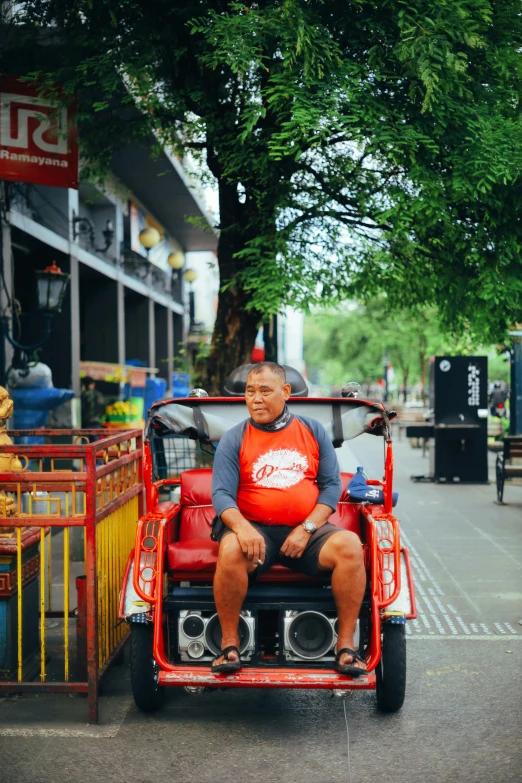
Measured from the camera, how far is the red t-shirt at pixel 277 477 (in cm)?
446

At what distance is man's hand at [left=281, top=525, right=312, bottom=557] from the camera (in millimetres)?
4297

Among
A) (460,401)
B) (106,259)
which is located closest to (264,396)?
(460,401)

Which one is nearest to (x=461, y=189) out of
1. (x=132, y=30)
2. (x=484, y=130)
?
(x=484, y=130)

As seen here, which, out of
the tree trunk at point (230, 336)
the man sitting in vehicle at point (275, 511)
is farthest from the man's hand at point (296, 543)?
the tree trunk at point (230, 336)

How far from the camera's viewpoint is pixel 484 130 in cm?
750

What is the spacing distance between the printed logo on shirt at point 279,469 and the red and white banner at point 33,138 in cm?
582

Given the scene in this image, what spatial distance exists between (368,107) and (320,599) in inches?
184

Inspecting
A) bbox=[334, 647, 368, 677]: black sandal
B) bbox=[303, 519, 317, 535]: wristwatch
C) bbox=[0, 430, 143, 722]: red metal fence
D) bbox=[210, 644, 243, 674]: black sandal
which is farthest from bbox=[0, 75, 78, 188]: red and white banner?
bbox=[334, 647, 368, 677]: black sandal

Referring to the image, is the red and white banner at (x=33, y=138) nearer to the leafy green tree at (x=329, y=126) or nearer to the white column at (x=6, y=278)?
the leafy green tree at (x=329, y=126)

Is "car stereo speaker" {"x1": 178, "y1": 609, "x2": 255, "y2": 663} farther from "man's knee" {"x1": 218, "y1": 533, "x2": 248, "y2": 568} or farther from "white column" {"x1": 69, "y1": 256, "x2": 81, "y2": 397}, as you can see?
"white column" {"x1": 69, "y1": 256, "x2": 81, "y2": 397}

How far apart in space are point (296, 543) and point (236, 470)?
49cm

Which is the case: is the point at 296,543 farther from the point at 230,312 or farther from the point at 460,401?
the point at 460,401

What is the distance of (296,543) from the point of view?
4301 millimetres

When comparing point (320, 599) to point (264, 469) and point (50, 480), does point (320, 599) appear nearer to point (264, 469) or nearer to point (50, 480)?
point (264, 469)
